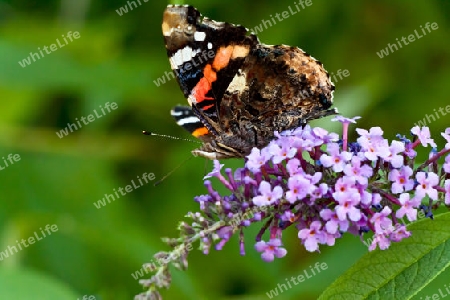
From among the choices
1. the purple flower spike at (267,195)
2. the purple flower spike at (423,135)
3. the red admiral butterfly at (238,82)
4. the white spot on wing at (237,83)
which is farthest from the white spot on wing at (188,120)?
the purple flower spike at (423,135)

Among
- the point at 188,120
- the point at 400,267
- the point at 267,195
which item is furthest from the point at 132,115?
the point at 400,267

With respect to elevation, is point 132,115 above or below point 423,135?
above

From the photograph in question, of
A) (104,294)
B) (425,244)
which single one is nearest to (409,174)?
(425,244)

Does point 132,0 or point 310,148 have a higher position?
point 132,0

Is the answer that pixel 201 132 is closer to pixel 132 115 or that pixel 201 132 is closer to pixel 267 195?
pixel 267 195

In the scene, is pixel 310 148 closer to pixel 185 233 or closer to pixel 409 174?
pixel 409 174

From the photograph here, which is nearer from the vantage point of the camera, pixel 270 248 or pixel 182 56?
pixel 270 248
